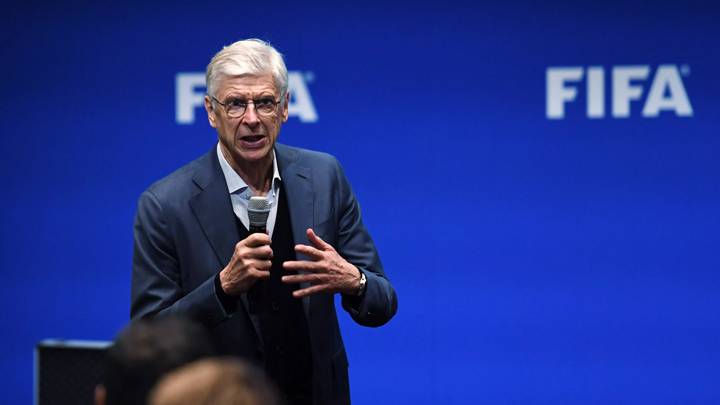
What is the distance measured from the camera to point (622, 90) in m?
3.93

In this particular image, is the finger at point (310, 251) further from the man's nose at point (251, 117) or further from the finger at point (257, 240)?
the man's nose at point (251, 117)

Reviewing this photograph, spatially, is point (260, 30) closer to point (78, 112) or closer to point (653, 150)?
point (78, 112)

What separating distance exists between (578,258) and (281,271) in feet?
6.12

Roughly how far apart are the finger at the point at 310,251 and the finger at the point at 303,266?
0.02 metres

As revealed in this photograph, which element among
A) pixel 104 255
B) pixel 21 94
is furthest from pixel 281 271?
pixel 21 94

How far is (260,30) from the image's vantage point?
423cm

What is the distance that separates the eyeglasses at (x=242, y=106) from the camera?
2.47 meters

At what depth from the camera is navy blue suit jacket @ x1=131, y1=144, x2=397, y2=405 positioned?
2412mm

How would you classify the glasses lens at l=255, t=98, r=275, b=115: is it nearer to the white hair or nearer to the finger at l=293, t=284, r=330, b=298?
the white hair

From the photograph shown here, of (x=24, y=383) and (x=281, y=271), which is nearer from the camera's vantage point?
(x=281, y=271)

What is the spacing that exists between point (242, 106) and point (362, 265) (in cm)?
50

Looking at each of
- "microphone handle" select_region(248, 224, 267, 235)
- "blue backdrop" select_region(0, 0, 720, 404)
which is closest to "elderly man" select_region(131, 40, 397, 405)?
"microphone handle" select_region(248, 224, 267, 235)

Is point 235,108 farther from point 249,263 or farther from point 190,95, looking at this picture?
point 190,95

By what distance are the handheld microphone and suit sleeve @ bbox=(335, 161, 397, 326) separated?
337 millimetres
